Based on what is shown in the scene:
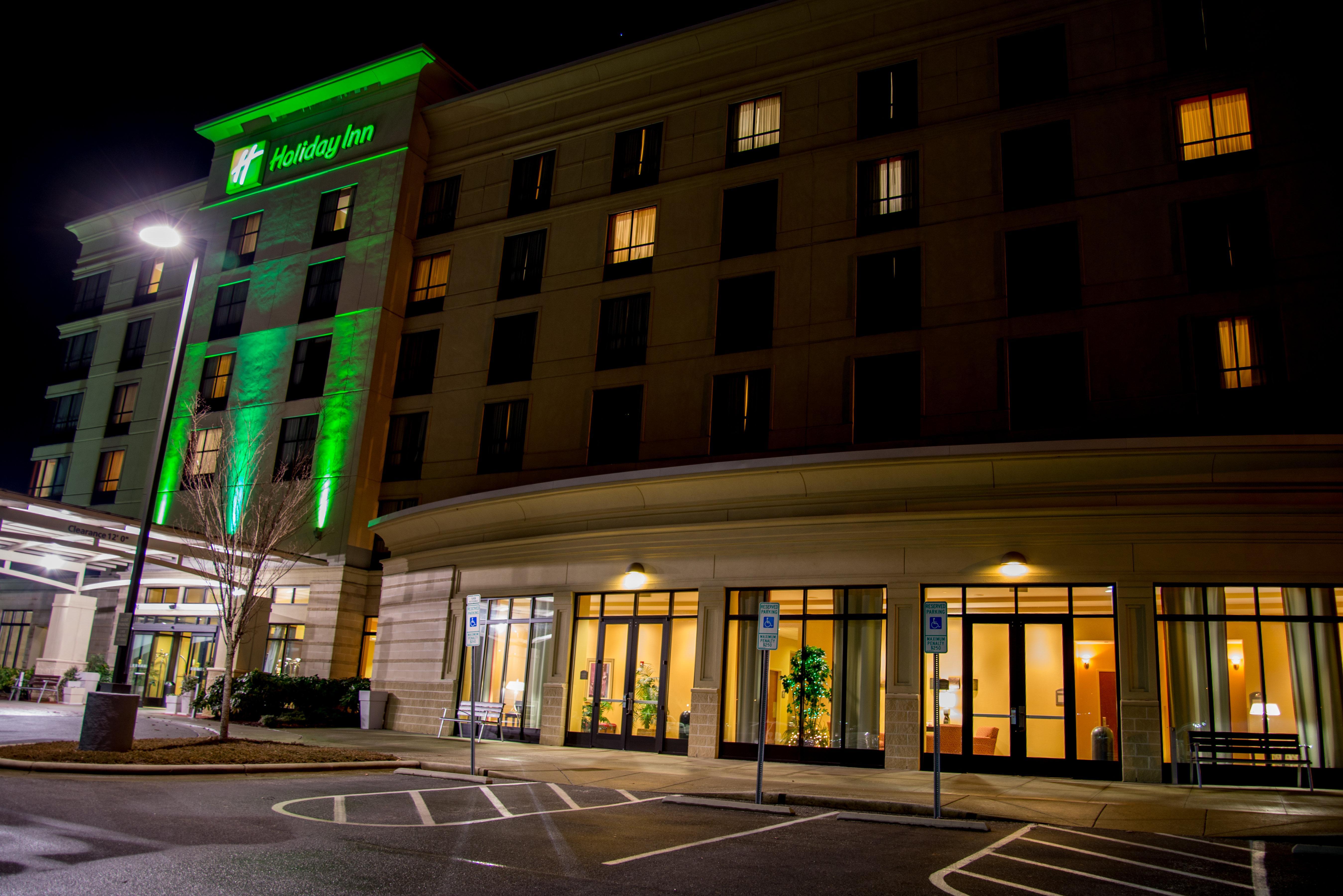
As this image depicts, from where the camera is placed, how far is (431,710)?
81.1ft

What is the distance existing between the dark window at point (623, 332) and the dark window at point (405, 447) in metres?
7.28

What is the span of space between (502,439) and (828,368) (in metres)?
10.5

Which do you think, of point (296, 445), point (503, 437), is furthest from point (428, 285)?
point (503, 437)

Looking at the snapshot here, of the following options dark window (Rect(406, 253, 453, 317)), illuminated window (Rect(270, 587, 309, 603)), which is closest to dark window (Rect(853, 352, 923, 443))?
dark window (Rect(406, 253, 453, 317))

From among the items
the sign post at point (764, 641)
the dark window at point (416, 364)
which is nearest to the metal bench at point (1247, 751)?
the sign post at point (764, 641)

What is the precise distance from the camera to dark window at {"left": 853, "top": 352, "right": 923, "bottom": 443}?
2200cm

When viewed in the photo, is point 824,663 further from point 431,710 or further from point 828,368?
point 431,710

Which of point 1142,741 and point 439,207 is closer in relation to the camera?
point 1142,741

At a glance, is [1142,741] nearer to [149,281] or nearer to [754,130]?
[754,130]

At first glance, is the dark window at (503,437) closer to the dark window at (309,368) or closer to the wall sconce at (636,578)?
the wall sconce at (636,578)

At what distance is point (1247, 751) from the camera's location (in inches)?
643

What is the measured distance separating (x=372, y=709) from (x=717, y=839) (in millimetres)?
17845

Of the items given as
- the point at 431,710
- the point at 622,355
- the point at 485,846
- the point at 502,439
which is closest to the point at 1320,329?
the point at 622,355

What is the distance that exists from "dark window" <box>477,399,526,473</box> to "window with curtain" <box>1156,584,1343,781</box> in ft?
57.1
